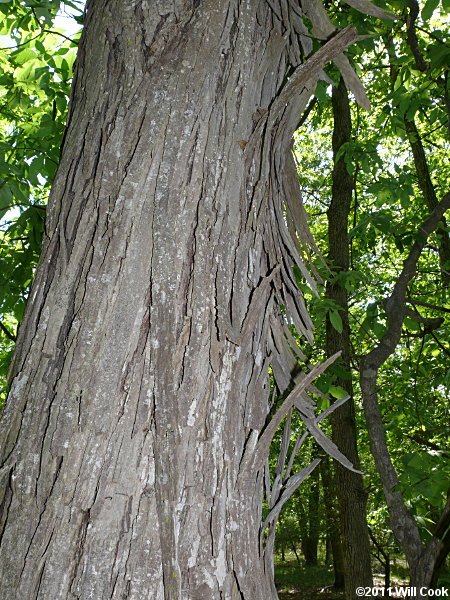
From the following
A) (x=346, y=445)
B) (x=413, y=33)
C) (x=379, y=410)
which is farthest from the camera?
(x=346, y=445)

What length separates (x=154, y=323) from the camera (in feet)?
3.08

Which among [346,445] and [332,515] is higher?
[346,445]

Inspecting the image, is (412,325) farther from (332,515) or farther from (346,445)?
(332,515)

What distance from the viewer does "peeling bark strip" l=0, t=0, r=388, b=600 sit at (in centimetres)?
85

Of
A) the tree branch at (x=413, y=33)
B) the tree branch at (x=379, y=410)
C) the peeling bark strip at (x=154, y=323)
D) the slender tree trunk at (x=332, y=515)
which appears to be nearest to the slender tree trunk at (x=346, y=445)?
the tree branch at (x=379, y=410)

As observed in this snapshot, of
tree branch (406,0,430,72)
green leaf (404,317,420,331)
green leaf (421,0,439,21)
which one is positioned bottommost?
green leaf (404,317,420,331)

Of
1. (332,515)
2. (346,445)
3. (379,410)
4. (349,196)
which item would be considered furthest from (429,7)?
(332,515)

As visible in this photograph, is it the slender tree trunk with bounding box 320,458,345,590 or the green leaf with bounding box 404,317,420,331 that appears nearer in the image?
the green leaf with bounding box 404,317,420,331

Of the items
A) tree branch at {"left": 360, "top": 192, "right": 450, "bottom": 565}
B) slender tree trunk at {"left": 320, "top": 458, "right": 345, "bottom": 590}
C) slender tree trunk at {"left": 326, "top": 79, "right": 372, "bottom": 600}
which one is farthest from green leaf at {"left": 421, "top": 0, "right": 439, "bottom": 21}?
slender tree trunk at {"left": 320, "top": 458, "right": 345, "bottom": 590}

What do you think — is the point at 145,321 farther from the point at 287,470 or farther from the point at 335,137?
the point at 335,137

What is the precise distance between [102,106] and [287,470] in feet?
3.00

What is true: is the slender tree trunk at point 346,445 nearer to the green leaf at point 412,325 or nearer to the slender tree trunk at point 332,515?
the green leaf at point 412,325

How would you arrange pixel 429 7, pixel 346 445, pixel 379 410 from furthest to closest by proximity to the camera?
pixel 346 445, pixel 429 7, pixel 379 410

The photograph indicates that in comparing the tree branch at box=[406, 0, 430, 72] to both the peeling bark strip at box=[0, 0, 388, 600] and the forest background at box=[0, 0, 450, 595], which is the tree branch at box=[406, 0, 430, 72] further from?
the peeling bark strip at box=[0, 0, 388, 600]
